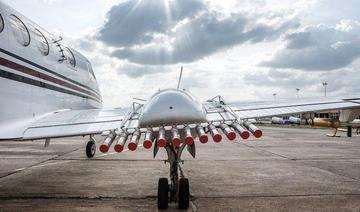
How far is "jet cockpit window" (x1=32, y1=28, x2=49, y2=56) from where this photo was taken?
371 inches

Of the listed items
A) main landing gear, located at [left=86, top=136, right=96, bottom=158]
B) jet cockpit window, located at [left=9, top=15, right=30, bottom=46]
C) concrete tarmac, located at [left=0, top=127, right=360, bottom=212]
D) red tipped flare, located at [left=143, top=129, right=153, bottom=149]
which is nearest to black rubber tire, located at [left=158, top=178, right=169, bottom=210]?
concrete tarmac, located at [left=0, top=127, right=360, bottom=212]

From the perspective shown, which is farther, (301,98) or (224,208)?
(301,98)

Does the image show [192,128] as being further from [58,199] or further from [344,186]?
[344,186]

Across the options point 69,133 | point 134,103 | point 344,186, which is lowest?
point 344,186

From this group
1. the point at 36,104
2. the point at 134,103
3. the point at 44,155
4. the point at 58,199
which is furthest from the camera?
the point at 44,155

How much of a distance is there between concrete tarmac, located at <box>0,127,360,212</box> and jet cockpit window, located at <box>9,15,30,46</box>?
141 inches

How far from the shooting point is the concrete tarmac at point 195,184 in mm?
7762

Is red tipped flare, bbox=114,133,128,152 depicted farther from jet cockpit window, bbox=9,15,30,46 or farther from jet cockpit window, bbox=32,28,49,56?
jet cockpit window, bbox=32,28,49,56

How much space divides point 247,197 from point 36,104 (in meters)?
5.52

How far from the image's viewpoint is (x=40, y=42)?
31.7 feet

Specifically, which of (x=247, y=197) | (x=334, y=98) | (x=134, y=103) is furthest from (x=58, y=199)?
(x=334, y=98)

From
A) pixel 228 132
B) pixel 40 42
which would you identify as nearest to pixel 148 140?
pixel 228 132

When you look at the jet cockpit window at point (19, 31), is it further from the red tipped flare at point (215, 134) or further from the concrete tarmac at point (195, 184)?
the red tipped flare at point (215, 134)

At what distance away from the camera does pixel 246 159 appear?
51.5ft
